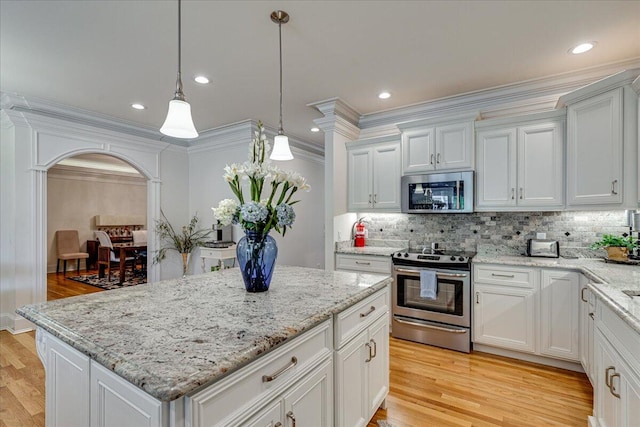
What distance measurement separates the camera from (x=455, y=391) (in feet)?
7.77

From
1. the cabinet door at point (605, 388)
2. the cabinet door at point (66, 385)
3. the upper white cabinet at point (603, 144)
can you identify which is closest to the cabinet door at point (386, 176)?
the upper white cabinet at point (603, 144)

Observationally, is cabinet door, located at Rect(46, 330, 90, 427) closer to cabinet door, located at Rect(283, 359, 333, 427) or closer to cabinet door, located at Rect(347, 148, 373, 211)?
cabinet door, located at Rect(283, 359, 333, 427)

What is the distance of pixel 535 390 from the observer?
94.0 inches

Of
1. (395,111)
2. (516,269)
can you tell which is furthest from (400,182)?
(516,269)

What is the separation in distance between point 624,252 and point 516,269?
2.64 ft

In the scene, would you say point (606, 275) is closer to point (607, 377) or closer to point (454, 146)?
point (607, 377)

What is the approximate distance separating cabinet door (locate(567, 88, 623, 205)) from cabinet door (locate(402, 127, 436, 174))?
119 cm

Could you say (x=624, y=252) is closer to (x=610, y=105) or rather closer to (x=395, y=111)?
(x=610, y=105)

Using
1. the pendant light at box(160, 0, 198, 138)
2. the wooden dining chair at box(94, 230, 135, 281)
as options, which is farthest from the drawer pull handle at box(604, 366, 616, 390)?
the wooden dining chair at box(94, 230, 135, 281)

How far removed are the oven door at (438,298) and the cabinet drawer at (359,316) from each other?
4.02 ft

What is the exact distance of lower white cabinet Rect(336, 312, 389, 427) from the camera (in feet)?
5.08

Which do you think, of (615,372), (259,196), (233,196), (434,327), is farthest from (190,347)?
(233,196)

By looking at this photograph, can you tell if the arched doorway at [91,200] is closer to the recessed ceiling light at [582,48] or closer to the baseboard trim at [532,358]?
the baseboard trim at [532,358]

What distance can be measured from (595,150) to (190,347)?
3.24 metres
